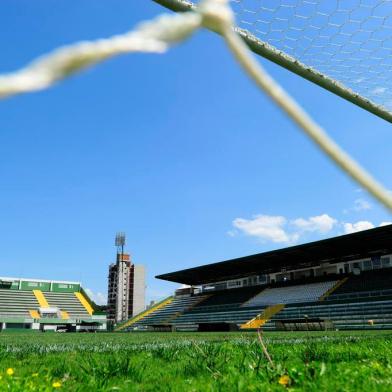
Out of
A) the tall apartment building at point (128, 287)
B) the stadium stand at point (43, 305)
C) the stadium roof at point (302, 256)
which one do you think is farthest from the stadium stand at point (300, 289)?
the tall apartment building at point (128, 287)

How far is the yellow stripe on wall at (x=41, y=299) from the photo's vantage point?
176 feet

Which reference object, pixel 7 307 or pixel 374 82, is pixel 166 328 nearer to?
pixel 7 307

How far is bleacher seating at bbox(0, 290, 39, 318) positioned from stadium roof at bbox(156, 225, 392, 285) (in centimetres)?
1782

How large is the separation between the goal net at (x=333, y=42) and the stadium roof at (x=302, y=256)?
22487 mm

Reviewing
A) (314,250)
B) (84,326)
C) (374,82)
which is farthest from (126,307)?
(374,82)

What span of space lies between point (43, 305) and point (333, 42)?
54.8m

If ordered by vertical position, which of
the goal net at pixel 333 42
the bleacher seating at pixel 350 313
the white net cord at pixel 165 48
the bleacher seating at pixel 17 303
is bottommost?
the white net cord at pixel 165 48

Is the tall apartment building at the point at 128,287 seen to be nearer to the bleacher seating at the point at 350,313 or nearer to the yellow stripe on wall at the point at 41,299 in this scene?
the yellow stripe on wall at the point at 41,299

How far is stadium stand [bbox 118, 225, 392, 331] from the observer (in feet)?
81.9

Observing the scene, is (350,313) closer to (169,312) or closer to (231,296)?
(231,296)

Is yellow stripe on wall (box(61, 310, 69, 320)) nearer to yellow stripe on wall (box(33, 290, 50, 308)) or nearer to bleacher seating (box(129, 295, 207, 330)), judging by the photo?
yellow stripe on wall (box(33, 290, 50, 308))

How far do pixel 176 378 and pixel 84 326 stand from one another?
43491 millimetres

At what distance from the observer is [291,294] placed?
32875 millimetres

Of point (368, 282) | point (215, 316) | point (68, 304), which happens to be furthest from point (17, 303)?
point (368, 282)
